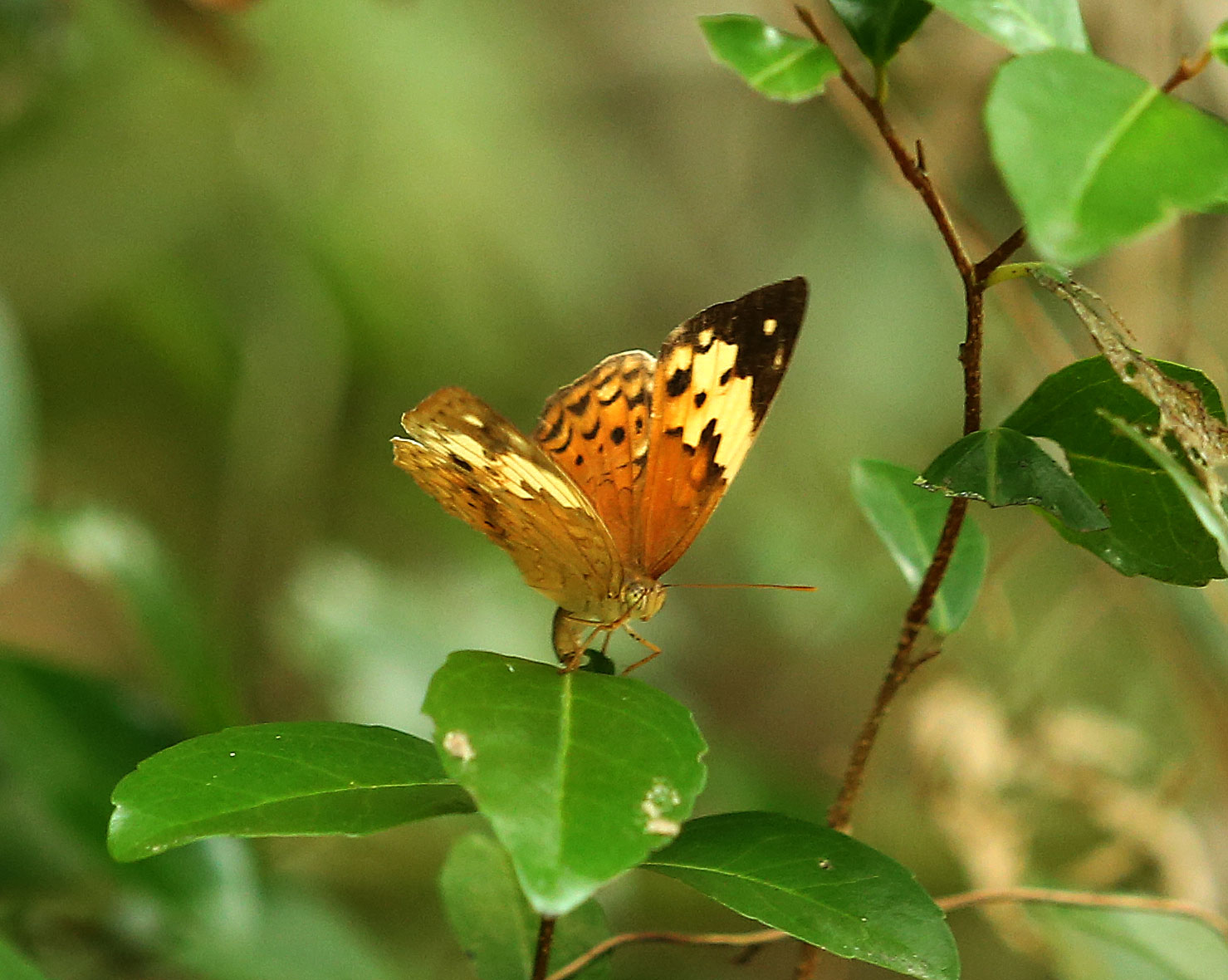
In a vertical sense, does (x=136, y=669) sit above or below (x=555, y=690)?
below

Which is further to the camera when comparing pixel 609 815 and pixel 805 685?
pixel 805 685

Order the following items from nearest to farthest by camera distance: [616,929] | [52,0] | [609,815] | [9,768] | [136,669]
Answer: [609,815], [9,768], [52,0], [616,929], [136,669]

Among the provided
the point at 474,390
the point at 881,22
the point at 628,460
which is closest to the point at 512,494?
the point at 628,460

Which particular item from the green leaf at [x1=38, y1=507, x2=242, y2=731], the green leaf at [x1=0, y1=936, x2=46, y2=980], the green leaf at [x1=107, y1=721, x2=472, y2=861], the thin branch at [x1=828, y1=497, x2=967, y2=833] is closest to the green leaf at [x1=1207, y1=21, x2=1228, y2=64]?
the thin branch at [x1=828, y1=497, x2=967, y2=833]

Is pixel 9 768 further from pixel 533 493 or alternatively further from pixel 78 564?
pixel 533 493

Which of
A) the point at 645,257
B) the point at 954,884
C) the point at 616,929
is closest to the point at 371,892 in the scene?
the point at 616,929

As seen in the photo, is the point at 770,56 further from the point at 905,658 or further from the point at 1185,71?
the point at 905,658
